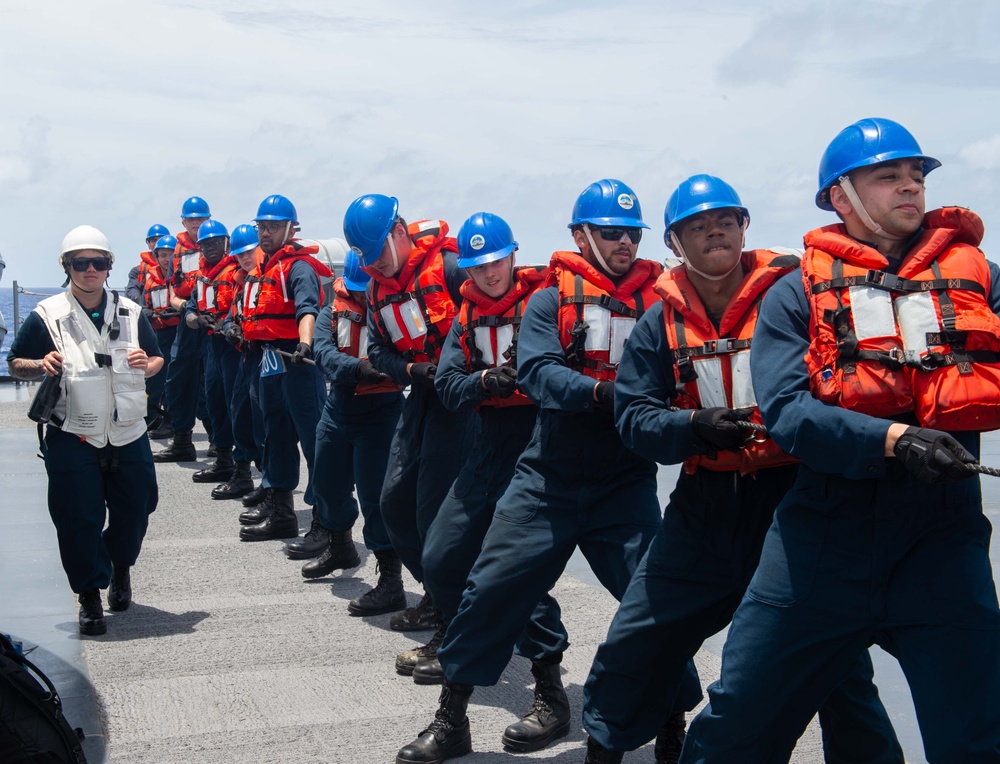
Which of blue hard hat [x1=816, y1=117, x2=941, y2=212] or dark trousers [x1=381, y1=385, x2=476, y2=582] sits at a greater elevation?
blue hard hat [x1=816, y1=117, x2=941, y2=212]

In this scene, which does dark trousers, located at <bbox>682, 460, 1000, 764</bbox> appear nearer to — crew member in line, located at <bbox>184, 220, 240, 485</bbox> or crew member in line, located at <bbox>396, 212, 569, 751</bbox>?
crew member in line, located at <bbox>396, 212, 569, 751</bbox>

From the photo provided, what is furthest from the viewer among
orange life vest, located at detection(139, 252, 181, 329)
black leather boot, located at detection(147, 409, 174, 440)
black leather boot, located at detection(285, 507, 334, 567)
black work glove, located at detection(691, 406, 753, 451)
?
A: black leather boot, located at detection(147, 409, 174, 440)

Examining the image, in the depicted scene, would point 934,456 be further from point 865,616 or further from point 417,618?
point 417,618

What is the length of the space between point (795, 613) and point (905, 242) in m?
1.01

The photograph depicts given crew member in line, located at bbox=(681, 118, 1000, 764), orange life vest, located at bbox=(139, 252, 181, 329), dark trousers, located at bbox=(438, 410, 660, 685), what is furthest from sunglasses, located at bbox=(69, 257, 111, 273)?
orange life vest, located at bbox=(139, 252, 181, 329)

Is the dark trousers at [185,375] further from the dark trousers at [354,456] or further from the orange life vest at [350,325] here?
the orange life vest at [350,325]

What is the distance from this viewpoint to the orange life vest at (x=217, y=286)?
428 inches

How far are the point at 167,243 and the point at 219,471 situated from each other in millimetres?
3757

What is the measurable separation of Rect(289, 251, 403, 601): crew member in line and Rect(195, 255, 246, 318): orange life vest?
365cm

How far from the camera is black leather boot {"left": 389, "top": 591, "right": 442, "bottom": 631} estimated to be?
6.33 m

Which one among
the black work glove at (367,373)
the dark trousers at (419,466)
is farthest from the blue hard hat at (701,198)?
the black work glove at (367,373)

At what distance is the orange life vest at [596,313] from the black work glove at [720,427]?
97 cm

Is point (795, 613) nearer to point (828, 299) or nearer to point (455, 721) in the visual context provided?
point (828, 299)

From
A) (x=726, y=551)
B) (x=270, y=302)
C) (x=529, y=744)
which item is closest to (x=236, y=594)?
(x=270, y=302)
